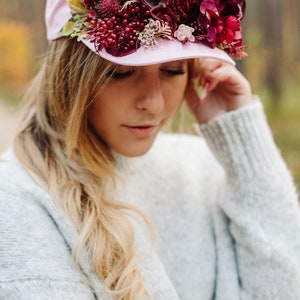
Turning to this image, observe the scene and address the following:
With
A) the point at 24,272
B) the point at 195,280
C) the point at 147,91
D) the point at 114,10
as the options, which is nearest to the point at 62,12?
the point at 114,10

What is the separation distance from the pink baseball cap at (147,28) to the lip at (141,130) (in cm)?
28

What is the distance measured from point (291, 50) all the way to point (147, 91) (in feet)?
17.2

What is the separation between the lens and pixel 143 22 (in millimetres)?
1367

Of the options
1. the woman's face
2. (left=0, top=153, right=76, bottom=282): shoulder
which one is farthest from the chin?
(left=0, top=153, right=76, bottom=282): shoulder

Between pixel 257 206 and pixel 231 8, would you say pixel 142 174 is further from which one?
pixel 231 8

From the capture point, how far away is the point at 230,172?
6.23 ft

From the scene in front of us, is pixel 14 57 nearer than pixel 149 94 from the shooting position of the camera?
No

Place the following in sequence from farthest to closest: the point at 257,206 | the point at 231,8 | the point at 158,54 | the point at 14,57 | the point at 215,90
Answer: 1. the point at 14,57
2. the point at 215,90
3. the point at 257,206
4. the point at 231,8
5. the point at 158,54

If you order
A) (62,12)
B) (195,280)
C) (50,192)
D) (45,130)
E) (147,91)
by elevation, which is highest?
(62,12)

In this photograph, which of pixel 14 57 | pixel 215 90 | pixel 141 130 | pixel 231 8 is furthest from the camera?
pixel 14 57

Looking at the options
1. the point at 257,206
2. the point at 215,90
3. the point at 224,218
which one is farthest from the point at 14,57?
the point at 257,206

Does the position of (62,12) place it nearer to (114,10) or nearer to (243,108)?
(114,10)

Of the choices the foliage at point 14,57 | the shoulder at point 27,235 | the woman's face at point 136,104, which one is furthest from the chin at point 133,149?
the foliage at point 14,57

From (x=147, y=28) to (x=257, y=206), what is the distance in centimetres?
79
